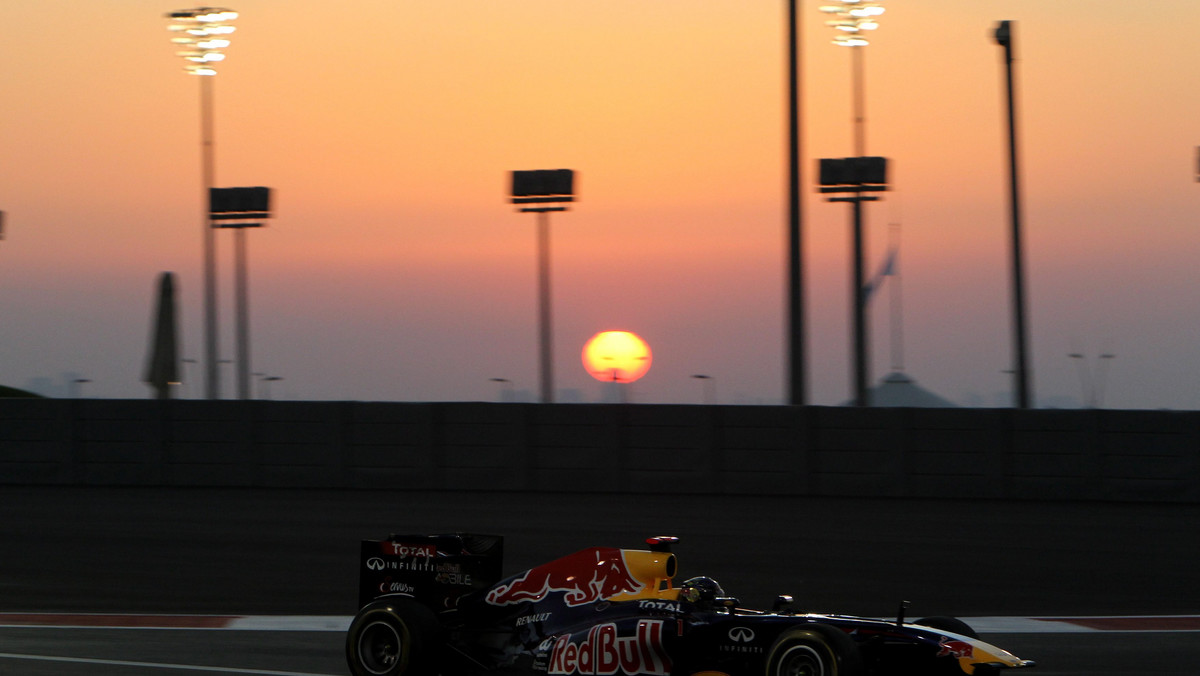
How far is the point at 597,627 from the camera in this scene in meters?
6.05

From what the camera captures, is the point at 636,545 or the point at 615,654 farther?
the point at 636,545

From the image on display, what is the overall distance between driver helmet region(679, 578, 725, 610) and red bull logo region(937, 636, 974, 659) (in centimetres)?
109

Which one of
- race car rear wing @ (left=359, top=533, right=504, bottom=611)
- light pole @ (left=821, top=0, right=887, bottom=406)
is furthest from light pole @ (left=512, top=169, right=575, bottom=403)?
race car rear wing @ (left=359, top=533, right=504, bottom=611)

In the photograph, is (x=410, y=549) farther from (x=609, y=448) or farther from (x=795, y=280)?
(x=795, y=280)

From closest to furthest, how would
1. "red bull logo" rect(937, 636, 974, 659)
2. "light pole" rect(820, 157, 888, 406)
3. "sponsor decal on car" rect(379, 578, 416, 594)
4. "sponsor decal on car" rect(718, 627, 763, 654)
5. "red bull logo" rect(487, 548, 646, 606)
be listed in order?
1. "red bull logo" rect(937, 636, 974, 659)
2. "sponsor decal on car" rect(718, 627, 763, 654)
3. "red bull logo" rect(487, 548, 646, 606)
4. "sponsor decal on car" rect(379, 578, 416, 594)
5. "light pole" rect(820, 157, 888, 406)

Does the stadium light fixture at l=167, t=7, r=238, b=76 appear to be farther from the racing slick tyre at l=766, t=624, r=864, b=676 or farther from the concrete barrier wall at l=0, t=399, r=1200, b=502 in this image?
the racing slick tyre at l=766, t=624, r=864, b=676

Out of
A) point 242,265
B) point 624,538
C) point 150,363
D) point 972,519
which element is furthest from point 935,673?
point 242,265

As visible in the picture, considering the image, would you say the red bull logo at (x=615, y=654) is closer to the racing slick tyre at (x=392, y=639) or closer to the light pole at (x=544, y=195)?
the racing slick tyre at (x=392, y=639)

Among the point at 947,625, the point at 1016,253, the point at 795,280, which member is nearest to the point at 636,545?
the point at 795,280

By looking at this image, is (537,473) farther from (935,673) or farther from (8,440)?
(935,673)

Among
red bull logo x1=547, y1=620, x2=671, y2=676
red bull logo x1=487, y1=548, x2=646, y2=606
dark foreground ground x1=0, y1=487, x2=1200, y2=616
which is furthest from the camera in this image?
dark foreground ground x1=0, y1=487, x2=1200, y2=616

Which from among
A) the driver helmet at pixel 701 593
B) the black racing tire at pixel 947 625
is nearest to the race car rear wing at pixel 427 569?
the driver helmet at pixel 701 593

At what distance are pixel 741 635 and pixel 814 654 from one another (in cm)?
50

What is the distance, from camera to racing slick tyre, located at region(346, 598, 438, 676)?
6.40 meters
